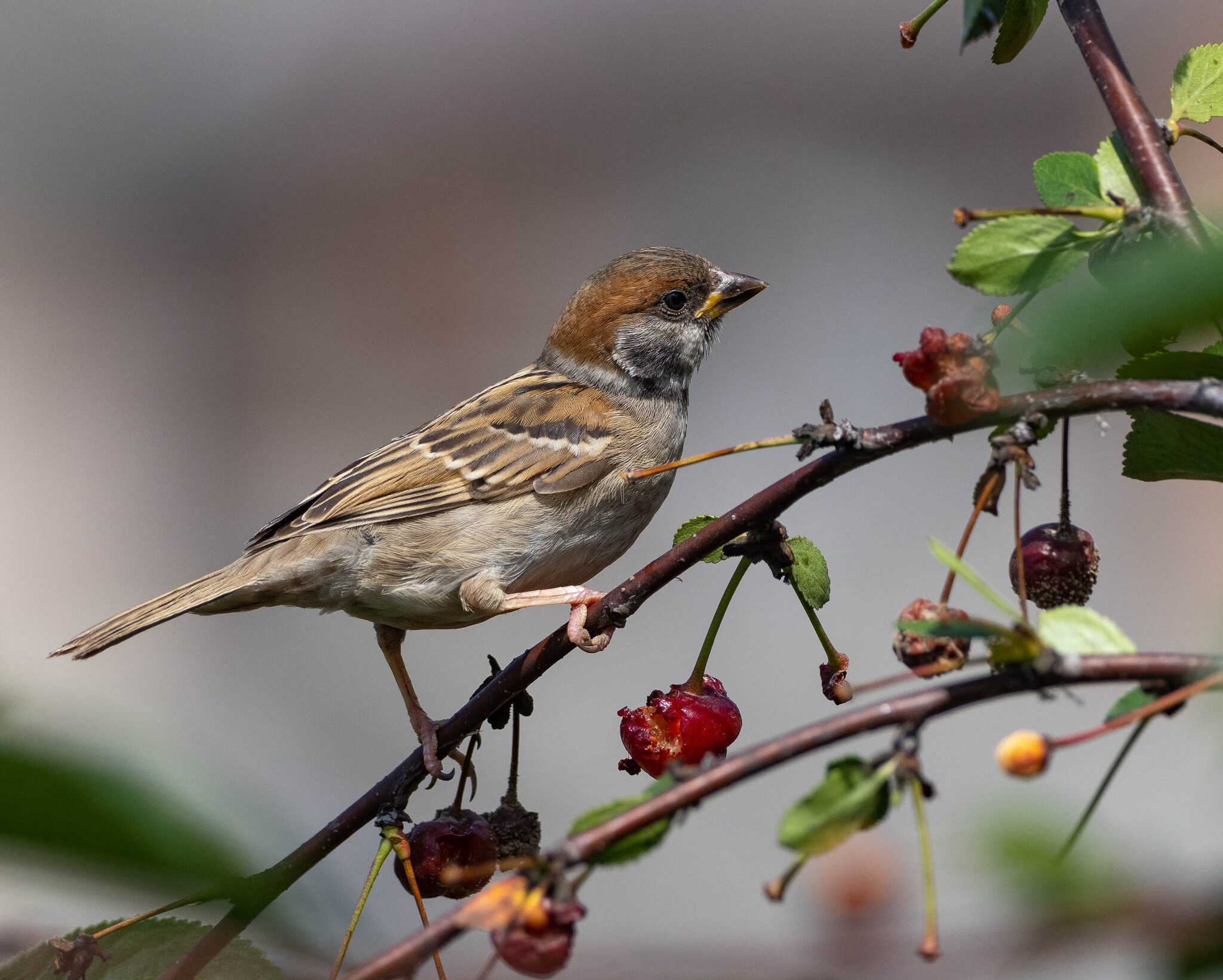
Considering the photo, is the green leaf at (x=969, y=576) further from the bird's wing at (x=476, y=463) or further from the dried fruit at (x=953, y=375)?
the bird's wing at (x=476, y=463)

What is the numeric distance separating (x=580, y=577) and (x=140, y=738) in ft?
6.85

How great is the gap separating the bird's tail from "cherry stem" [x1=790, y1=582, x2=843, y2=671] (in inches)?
55.9

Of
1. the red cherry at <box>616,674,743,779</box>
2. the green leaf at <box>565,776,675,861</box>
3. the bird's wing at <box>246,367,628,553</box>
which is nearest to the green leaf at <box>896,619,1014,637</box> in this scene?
the green leaf at <box>565,776,675,861</box>

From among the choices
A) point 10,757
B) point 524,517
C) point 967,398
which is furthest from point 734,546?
point 524,517

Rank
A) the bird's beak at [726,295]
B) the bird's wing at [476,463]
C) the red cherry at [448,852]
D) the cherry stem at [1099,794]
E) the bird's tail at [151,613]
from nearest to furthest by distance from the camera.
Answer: the cherry stem at [1099,794]
the red cherry at [448,852]
the bird's tail at [151,613]
the bird's wing at [476,463]
the bird's beak at [726,295]

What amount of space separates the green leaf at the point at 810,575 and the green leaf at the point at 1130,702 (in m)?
0.53

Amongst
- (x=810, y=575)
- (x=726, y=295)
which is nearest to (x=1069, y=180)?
(x=810, y=575)

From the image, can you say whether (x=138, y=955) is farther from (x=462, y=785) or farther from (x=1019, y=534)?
(x=1019, y=534)

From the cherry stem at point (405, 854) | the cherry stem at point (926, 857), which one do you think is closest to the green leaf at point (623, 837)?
the cherry stem at point (926, 857)

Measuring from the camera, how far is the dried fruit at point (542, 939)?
0.73 meters

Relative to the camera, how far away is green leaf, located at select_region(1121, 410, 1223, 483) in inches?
39.9

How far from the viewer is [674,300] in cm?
295

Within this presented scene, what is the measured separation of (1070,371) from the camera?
0.88 meters

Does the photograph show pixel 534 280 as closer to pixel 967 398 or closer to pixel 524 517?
pixel 524 517
